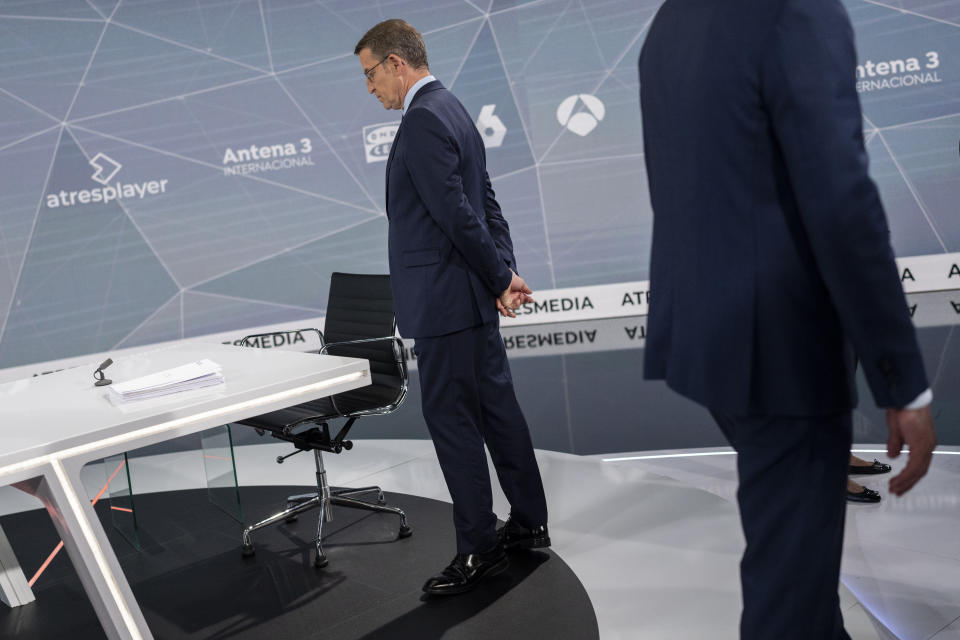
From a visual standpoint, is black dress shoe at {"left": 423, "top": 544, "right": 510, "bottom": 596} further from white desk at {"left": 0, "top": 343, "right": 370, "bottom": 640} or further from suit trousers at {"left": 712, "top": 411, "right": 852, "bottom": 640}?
suit trousers at {"left": 712, "top": 411, "right": 852, "bottom": 640}

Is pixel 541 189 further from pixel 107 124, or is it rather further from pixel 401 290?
pixel 401 290

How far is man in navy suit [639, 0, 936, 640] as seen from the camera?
1181mm

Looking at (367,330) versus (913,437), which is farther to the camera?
(367,330)

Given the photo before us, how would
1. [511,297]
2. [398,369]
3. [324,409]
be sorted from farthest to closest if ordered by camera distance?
1. [398,369]
2. [324,409]
3. [511,297]

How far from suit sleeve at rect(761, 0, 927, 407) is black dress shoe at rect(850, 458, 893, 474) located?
2.14 m

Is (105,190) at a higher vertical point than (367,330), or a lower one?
higher

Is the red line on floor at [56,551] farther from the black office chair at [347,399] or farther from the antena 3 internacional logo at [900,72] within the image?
the antena 3 internacional logo at [900,72]

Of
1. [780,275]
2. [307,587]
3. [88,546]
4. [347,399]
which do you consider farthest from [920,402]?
[347,399]

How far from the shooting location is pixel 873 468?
3135 mm

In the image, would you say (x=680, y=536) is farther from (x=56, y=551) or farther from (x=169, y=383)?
(x=56, y=551)

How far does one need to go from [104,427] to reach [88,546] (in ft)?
0.92

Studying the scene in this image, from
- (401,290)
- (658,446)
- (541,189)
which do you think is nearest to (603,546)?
(401,290)

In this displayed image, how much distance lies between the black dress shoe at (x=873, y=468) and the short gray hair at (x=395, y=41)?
214cm

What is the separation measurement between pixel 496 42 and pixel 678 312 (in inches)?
242
